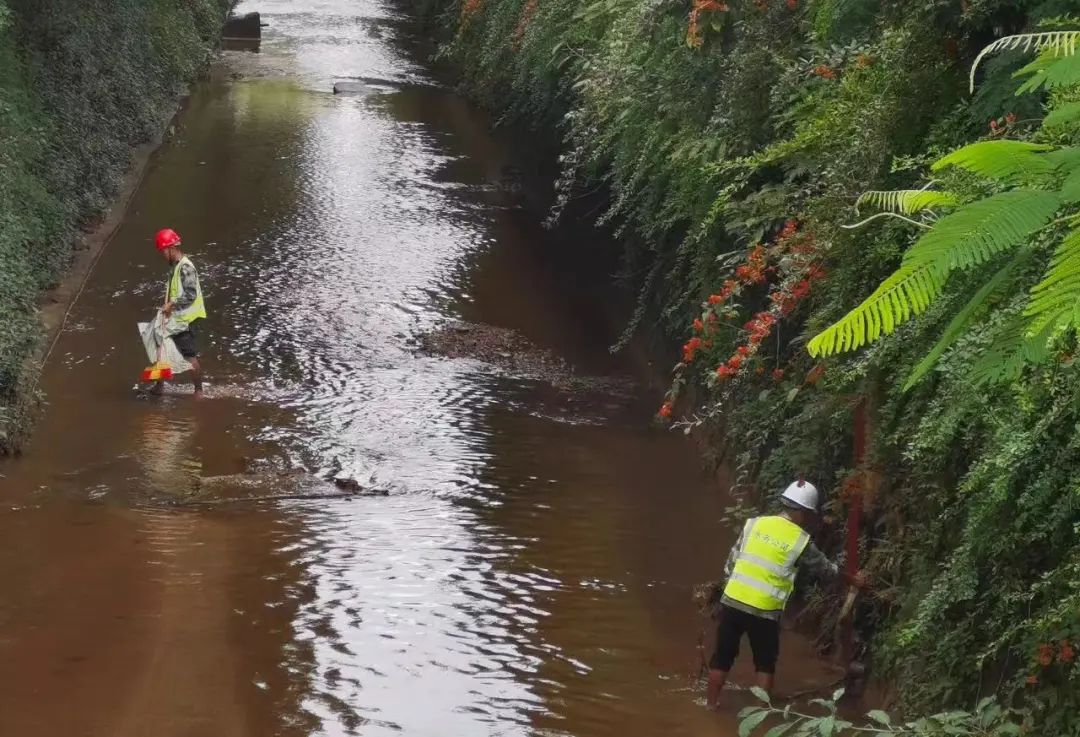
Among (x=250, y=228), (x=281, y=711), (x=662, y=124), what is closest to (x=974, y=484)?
(x=281, y=711)

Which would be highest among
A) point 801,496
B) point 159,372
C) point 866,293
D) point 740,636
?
point 866,293

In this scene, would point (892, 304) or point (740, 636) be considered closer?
point (892, 304)

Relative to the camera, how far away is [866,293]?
335 inches

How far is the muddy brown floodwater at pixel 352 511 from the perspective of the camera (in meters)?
7.76

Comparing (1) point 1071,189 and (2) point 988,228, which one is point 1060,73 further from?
(2) point 988,228

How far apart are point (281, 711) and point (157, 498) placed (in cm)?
353

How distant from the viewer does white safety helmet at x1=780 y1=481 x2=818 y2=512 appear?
7863mm

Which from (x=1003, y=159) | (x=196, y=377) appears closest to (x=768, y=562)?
(x=1003, y=159)

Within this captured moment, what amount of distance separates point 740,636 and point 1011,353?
378cm

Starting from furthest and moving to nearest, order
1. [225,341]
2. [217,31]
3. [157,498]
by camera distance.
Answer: [217,31] < [225,341] < [157,498]

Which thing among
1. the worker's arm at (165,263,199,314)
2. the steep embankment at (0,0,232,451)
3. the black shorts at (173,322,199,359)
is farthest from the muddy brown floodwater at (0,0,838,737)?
the worker's arm at (165,263,199,314)

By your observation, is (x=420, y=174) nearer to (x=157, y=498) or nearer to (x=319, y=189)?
(x=319, y=189)

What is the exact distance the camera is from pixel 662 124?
13.6 meters

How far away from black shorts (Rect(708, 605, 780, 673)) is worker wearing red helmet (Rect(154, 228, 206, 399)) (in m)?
6.81
